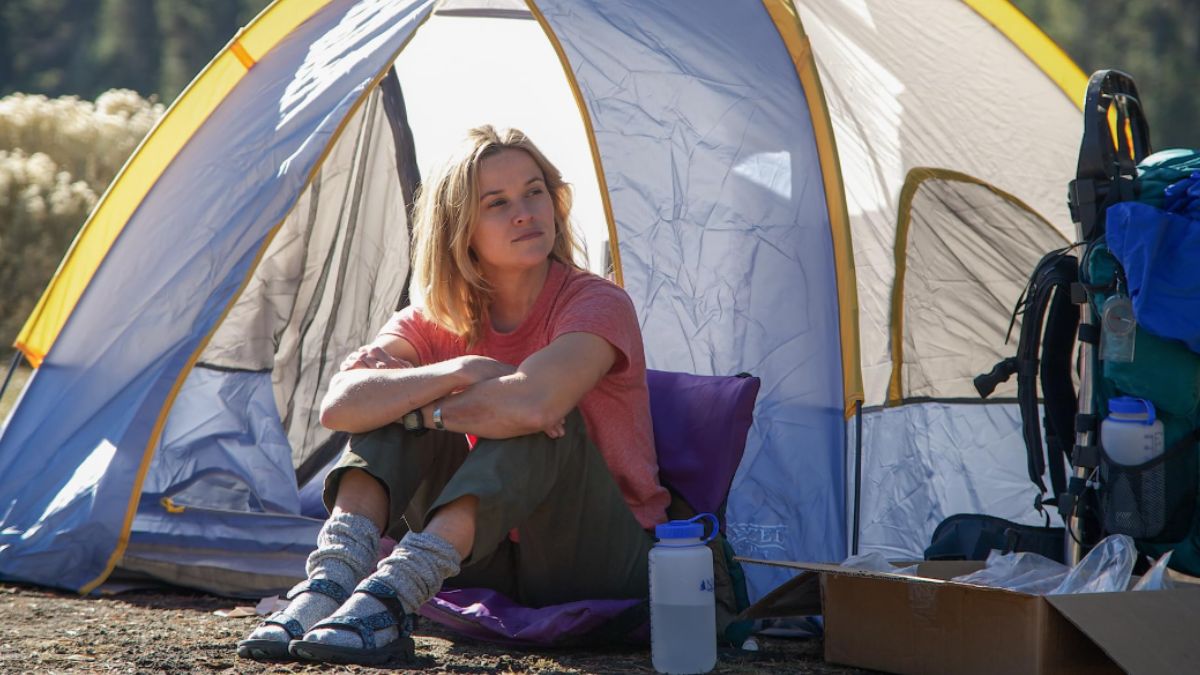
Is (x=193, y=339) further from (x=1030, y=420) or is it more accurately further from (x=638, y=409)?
(x=1030, y=420)

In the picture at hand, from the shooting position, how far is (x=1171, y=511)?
265 cm

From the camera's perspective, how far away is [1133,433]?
267cm

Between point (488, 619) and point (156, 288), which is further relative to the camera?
point (156, 288)

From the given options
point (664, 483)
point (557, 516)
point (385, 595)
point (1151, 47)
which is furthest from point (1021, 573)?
point (1151, 47)

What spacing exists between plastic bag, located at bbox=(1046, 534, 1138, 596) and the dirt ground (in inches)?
17.7

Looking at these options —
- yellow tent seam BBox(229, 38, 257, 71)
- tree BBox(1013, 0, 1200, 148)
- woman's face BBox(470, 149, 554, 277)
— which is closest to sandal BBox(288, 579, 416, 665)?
woman's face BBox(470, 149, 554, 277)

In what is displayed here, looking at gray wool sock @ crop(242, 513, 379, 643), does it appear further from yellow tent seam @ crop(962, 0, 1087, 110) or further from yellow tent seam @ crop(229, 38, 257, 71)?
yellow tent seam @ crop(962, 0, 1087, 110)

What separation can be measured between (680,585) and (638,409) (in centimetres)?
52

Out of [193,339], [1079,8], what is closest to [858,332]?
[193,339]

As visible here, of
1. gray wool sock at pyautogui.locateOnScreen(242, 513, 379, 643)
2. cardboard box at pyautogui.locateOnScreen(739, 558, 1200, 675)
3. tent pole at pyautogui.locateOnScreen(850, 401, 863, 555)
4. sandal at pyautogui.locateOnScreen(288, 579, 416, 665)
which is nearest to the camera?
cardboard box at pyautogui.locateOnScreen(739, 558, 1200, 675)

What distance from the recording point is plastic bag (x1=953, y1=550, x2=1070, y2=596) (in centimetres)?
246

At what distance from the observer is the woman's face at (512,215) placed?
114 inches

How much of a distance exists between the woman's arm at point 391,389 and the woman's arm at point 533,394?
1.2 inches

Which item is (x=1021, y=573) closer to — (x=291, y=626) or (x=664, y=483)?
(x=664, y=483)
